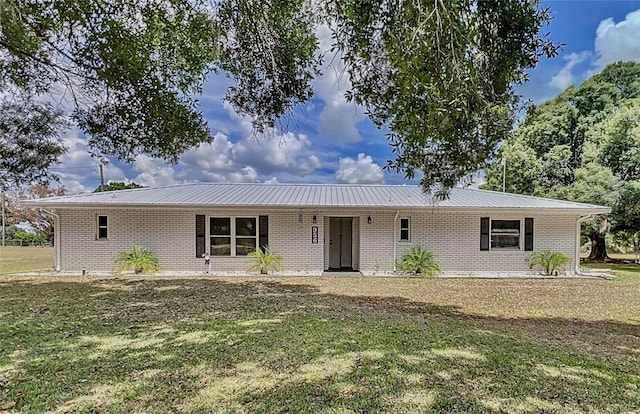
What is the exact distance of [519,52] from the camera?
503 centimetres

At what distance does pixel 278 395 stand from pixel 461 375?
2.01 m

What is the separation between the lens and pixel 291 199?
49.4 feet

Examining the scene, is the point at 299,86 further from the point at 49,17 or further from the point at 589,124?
the point at 589,124

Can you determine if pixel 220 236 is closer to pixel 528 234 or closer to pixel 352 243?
pixel 352 243

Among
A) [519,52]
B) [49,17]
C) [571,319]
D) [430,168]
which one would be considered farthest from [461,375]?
[49,17]

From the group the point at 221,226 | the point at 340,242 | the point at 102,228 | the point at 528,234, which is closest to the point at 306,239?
the point at 340,242

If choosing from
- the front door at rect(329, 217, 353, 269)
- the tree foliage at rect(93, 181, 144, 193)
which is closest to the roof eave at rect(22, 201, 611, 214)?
the front door at rect(329, 217, 353, 269)

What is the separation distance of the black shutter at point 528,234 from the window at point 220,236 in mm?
10601

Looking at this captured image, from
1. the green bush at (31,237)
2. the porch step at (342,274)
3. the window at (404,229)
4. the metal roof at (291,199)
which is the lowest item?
the green bush at (31,237)

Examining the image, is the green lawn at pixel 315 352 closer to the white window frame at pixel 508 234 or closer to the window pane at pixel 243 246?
the window pane at pixel 243 246

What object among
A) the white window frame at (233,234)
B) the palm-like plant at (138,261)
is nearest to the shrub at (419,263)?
the white window frame at (233,234)

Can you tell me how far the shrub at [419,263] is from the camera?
1402 cm

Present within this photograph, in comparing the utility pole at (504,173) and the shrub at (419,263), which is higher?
the utility pole at (504,173)

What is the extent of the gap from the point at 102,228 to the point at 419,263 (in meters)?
11.1
